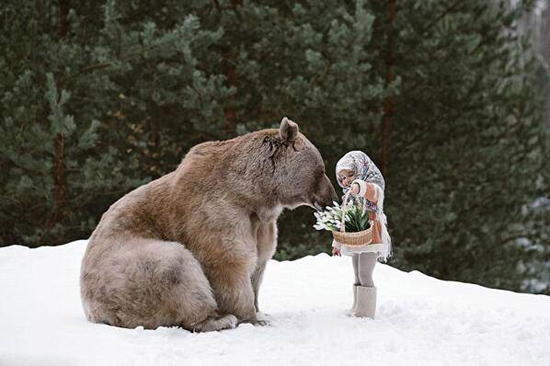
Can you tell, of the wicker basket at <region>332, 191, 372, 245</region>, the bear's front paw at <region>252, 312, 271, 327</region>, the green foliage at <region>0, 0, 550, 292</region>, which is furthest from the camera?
the green foliage at <region>0, 0, 550, 292</region>

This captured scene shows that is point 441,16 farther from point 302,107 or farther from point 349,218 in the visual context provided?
point 349,218

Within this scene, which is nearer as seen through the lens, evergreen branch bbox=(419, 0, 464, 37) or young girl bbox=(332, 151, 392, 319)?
young girl bbox=(332, 151, 392, 319)

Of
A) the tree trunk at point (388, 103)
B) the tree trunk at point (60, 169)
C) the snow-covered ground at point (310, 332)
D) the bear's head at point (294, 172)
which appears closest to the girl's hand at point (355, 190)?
the bear's head at point (294, 172)

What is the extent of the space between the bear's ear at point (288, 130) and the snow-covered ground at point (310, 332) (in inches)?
57.2

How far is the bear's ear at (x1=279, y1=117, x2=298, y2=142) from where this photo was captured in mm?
5195

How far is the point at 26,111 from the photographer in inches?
414

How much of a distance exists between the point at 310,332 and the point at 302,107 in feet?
22.5

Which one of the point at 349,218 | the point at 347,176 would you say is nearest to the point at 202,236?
the point at 349,218

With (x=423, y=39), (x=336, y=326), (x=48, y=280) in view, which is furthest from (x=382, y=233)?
(x=423, y=39)

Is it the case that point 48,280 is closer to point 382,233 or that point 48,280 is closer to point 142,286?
point 142,286

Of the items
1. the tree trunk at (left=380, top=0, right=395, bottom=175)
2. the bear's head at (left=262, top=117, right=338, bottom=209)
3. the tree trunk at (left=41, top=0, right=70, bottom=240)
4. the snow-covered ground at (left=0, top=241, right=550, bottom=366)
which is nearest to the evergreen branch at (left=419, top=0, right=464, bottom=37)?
the tree trunk at (left=380, top=0, right=395, bottom=175)

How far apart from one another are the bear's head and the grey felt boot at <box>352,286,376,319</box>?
2.55 feet

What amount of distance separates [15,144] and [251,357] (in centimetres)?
747

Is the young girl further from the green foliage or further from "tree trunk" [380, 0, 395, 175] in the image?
"tree trunk" [380, 0, 395, 175]
